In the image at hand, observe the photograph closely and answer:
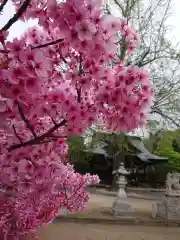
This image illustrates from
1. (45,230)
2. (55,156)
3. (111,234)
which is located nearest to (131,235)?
(111,234)

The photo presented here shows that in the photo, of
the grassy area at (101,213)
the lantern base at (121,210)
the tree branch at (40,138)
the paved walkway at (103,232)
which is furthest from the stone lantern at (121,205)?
the tree branch at (40,138)

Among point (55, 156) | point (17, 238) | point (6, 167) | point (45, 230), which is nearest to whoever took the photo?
point (6, 167)

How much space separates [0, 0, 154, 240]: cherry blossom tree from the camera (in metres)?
1.19

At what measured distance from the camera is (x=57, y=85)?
1594 millimetres

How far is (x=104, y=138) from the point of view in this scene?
15.1m

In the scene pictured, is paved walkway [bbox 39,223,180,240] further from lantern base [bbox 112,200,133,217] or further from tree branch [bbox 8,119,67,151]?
tree branch [bbox 8,119,67,151]

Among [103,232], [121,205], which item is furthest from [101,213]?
[103,232]

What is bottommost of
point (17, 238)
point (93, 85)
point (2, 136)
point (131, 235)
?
point (131, 235)

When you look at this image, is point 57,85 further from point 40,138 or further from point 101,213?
point 101,213

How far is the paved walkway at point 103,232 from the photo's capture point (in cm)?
656

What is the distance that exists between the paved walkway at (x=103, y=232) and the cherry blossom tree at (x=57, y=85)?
192 inches

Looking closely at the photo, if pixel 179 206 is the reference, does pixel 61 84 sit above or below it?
above

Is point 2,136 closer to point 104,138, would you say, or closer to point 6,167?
point 6,167

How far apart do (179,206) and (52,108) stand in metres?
8.82
